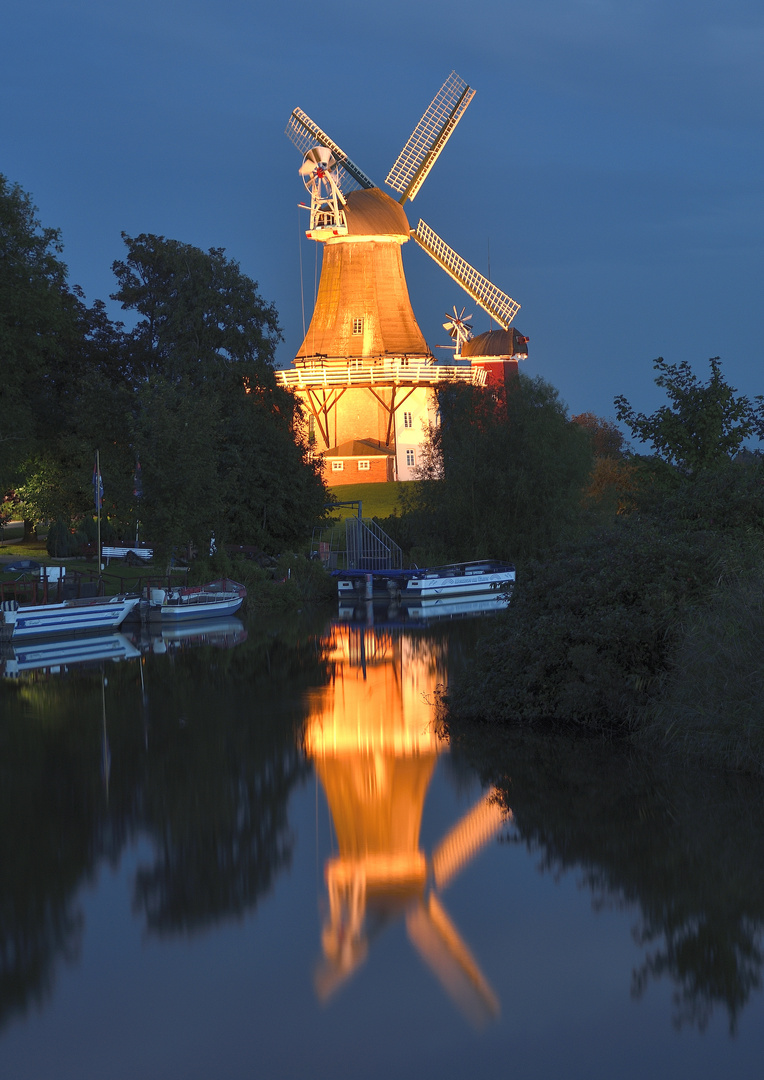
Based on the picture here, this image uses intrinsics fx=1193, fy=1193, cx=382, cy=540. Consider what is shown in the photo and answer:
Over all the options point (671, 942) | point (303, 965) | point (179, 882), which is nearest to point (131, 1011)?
point (303, 965)

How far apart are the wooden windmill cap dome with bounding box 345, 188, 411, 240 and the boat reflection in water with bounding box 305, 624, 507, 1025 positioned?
45.2 m

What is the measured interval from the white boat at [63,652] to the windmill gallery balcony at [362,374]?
33939 millimetres

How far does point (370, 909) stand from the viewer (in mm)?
8977

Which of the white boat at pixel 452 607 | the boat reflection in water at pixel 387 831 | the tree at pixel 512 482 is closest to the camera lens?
the boat reflection in water at pixel 387 831

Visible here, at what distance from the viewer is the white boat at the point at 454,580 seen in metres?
43.5

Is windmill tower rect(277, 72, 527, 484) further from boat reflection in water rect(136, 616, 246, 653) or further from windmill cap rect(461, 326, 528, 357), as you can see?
boat reflection in water rect(136, 616, 246, 653)

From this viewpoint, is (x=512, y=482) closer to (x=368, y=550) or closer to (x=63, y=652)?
(x=368, y=550)

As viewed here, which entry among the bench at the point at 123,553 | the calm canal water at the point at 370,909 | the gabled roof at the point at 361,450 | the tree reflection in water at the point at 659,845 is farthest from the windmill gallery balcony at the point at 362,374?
the tree reflection in water at the point at 659,845

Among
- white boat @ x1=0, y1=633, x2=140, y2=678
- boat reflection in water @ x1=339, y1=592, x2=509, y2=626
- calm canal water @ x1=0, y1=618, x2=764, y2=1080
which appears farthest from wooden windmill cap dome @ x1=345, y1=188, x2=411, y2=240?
calm canal water @ x1=0, y1=618, x2=764, y2=1080

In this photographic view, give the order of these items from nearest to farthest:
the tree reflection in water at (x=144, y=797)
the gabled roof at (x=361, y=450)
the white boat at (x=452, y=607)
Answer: the tree reflection in water at (x=144, y=797) → the white boat at (x=452, y=607) → the gabled roof at (x=361, y=450)

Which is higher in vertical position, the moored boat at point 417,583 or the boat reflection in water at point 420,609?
the moored boat at point 417,583

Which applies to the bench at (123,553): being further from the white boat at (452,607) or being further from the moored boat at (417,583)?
the white boat at (452,607)

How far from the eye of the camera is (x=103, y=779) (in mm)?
13656

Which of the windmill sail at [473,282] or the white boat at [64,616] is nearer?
the white boat at [64,616]
